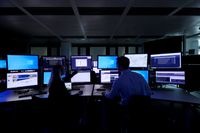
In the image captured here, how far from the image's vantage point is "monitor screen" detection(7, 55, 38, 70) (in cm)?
228

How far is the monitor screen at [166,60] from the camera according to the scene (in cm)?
254

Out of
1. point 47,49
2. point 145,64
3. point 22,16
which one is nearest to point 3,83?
point 22,16

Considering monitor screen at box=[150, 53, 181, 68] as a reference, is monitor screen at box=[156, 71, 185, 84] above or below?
below

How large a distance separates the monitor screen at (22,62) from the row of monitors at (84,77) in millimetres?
96

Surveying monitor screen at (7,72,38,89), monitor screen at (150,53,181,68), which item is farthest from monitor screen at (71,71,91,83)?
monitor screen at (150,53,181,68)

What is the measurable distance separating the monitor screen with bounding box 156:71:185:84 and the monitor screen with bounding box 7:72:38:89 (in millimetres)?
2167

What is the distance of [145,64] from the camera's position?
9.36ft

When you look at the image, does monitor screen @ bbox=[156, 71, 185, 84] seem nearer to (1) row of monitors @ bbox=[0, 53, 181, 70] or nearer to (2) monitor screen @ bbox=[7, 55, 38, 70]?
(1) row of monitors @ bbox=[0, 53, 181, 70]

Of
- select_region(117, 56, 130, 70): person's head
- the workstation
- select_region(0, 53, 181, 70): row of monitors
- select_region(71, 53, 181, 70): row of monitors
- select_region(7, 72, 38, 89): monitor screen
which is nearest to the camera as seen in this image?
select_region(117, 56, 130, 70): person's head

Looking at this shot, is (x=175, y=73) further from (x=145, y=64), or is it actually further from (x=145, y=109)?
(x=145, y=109)

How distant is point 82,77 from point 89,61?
352mm

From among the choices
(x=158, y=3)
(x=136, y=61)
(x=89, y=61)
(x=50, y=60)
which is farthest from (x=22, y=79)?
(x=158, y=3)

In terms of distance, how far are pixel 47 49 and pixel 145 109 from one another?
8566mm

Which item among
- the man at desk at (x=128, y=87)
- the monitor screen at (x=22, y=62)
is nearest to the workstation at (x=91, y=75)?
the monitor screen at (x=22, y=62)
